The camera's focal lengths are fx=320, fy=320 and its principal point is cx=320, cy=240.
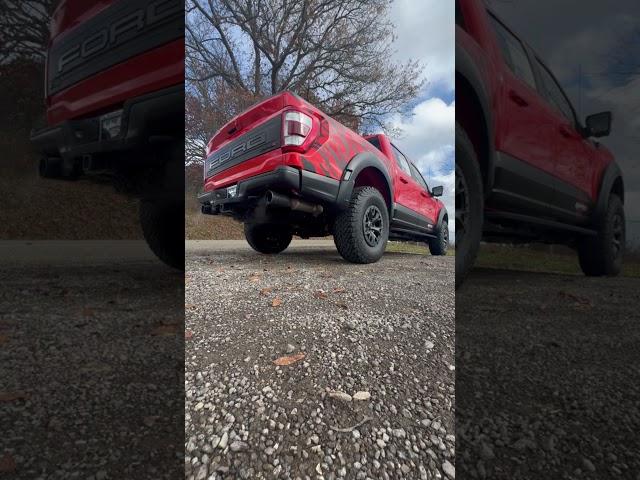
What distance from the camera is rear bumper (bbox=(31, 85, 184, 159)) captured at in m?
0.67

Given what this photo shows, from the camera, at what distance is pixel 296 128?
651mm

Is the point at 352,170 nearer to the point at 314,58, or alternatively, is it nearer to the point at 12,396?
the point at 314,58

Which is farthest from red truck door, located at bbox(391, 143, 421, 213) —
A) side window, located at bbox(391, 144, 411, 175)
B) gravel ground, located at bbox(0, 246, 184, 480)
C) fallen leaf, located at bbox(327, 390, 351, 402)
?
gravel ground, located at bbox(0, 246, 184, 480)

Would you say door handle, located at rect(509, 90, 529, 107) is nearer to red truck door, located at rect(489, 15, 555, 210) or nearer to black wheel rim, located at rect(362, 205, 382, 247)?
red truck door, located at rect(489, 15, 555, 210)

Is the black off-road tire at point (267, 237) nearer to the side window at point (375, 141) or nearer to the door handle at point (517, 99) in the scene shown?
the side window at point (375, 141)

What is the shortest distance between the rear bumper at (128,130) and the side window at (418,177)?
20.0 inches

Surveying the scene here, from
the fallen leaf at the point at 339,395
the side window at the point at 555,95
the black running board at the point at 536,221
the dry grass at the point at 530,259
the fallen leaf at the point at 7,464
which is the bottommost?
the fallen leaf at the point at 7,464

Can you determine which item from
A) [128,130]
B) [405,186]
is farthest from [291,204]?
[128,130]

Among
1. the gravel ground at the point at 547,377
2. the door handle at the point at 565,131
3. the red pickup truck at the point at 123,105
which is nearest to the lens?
the gravel ground at the point at 547,377

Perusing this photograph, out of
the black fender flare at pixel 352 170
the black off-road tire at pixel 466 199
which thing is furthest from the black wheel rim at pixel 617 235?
the black fender flare at pixel 352 170

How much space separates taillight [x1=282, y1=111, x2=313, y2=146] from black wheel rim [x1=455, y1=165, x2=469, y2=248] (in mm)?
317

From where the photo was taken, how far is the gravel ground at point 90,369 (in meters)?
0.52

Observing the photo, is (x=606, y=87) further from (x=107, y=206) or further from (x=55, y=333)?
(x=55, y=333)

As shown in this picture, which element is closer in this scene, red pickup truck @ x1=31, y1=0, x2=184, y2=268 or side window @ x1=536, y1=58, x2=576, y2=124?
side window @ x1=536, y1=58, x2=576, y2=124
